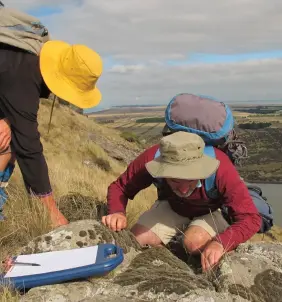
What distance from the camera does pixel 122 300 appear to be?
294cm

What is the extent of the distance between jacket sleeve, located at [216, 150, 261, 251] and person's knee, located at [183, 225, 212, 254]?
0.32 m

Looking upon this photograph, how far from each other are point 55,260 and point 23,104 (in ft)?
4.69

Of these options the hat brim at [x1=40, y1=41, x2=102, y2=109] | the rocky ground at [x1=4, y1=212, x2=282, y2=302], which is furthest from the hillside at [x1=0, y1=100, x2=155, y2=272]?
the hat brim at [x1=40, y1=41, x2=102, y2=109]

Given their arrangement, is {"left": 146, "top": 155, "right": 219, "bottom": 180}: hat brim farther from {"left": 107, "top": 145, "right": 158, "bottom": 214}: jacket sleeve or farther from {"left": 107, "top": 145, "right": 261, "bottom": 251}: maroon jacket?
{"left": 107, "top": 145, "right": 158, "bottom": 214}: jacket sleeve

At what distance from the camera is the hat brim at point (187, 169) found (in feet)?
12.1

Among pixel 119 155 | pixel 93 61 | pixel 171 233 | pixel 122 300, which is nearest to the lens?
pixel 122 300

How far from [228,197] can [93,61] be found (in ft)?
5.76

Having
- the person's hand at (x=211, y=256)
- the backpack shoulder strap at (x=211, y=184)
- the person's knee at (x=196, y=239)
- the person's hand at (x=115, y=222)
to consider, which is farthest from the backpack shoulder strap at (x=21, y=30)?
the person's hand at (x=211, y=256)

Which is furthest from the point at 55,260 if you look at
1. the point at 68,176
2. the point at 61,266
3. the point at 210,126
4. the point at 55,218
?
the point at 68,176

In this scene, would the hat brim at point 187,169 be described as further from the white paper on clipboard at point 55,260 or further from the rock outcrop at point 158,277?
the white paper on clipboard at point 55,260

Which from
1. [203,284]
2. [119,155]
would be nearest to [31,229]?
[203,284]

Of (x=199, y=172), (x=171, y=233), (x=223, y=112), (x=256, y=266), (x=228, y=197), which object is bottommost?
(x=171, y=233)

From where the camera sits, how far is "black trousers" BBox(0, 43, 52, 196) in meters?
4.02

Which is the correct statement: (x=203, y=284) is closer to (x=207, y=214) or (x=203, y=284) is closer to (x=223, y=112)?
(x=207, y=214)
